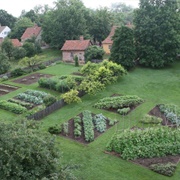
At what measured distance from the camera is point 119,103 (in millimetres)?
25703

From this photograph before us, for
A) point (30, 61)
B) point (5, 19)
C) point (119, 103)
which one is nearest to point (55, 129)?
point (119, 103)

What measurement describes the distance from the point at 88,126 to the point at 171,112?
803 cm

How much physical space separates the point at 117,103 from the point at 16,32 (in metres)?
48.3

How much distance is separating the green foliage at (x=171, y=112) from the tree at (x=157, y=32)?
13731mm

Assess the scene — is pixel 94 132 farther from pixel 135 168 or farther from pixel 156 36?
pixel 156 36

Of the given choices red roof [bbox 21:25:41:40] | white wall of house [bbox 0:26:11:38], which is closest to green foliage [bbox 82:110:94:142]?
red roof [bbox 21:25:41:40]

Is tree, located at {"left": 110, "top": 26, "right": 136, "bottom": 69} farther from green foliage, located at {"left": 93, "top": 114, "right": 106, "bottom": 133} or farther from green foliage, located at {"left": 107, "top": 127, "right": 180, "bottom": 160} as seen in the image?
green foliage, located at {"left": 107, "top": 127, "right": 180, "bottom": 160}

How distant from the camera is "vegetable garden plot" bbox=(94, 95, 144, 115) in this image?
25.6m

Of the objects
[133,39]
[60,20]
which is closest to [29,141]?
[133,39]

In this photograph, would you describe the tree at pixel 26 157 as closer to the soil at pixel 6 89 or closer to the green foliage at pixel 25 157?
the green foliage at pixel 25 157

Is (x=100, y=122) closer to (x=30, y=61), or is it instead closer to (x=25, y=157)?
(x=25, y=157)

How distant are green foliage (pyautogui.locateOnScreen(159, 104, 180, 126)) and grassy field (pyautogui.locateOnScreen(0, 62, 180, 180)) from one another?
134cm

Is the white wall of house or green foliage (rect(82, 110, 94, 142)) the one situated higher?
the white wall of house

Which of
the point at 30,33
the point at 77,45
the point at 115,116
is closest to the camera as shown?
the point at 115,116
